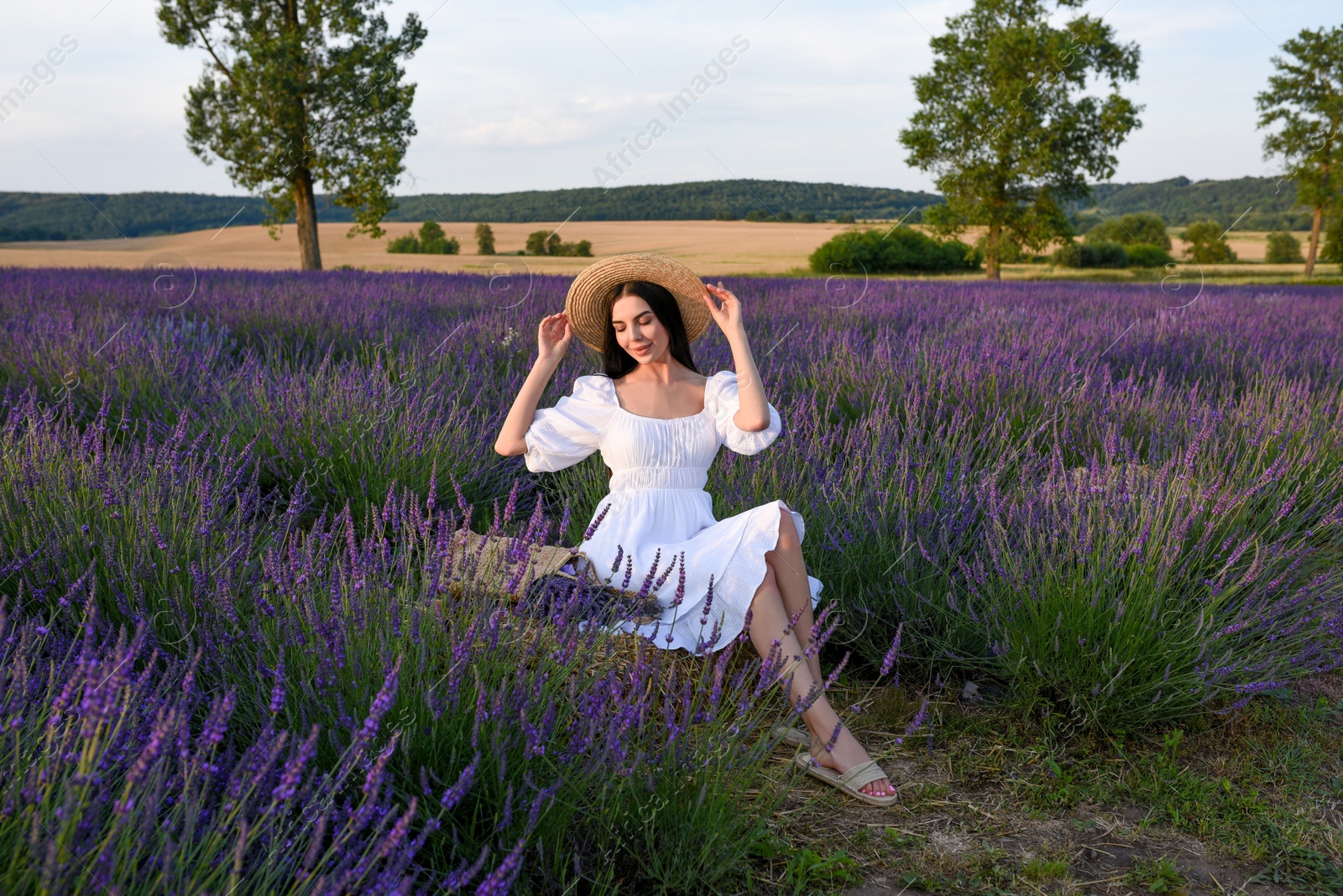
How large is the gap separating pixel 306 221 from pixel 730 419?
64.4ft

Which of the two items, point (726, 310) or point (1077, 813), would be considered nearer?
point (1077, 813)

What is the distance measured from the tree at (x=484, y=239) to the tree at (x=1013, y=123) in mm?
11795

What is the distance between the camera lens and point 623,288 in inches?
95.7

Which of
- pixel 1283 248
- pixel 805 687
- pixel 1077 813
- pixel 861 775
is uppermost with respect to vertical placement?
pixel 1283 248

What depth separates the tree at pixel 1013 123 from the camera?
22734mm

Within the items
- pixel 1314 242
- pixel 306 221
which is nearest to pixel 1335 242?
pixel 1314 242

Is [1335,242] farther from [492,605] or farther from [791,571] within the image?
[492,605]

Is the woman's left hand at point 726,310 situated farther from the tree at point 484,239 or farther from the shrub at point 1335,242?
the shrub at point 1335,242

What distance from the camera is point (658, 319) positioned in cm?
244

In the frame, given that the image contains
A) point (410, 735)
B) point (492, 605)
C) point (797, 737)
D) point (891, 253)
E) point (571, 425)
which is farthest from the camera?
point (891, 253)

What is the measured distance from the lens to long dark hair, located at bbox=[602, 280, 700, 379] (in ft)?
7.97

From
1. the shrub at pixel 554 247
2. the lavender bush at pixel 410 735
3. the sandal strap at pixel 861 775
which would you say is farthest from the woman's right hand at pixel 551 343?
the shrub at pixel 554 247

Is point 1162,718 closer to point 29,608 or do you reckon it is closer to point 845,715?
point 845,715

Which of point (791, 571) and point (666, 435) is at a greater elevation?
point (666, 435)
